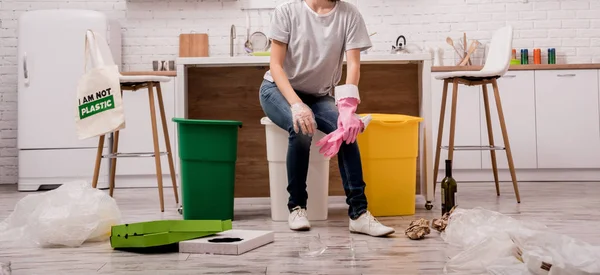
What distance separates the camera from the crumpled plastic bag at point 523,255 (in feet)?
4.71

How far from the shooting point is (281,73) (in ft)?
8.32

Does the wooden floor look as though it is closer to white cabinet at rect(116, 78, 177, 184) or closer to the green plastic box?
the green plastic box

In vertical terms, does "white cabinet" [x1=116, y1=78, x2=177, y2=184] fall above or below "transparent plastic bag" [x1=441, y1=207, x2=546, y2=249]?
above

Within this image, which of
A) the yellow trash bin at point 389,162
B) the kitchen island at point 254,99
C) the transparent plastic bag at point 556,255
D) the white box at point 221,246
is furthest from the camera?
the kitchen island at point 254,99

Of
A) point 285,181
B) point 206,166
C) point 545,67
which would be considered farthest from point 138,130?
point 545,67

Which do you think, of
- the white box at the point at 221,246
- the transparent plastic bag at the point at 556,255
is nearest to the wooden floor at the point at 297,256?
the white box at the point at 221,246

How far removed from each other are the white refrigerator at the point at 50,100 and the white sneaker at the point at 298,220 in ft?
8.39

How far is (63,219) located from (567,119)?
148 inches

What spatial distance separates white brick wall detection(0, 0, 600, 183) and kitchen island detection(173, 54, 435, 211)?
180 cm

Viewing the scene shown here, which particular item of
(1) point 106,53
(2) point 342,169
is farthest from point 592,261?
(1) point 106,53

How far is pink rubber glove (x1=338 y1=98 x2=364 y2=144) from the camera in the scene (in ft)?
7.73

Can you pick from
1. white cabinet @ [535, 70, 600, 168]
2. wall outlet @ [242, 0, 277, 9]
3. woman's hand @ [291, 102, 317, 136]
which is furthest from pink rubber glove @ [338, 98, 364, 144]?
wall outlet @ [242, 0, 277, 9]

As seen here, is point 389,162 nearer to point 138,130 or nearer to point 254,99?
point 254,99

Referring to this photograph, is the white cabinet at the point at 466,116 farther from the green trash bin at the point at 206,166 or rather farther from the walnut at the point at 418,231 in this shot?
the walnut at the point at 418,231
